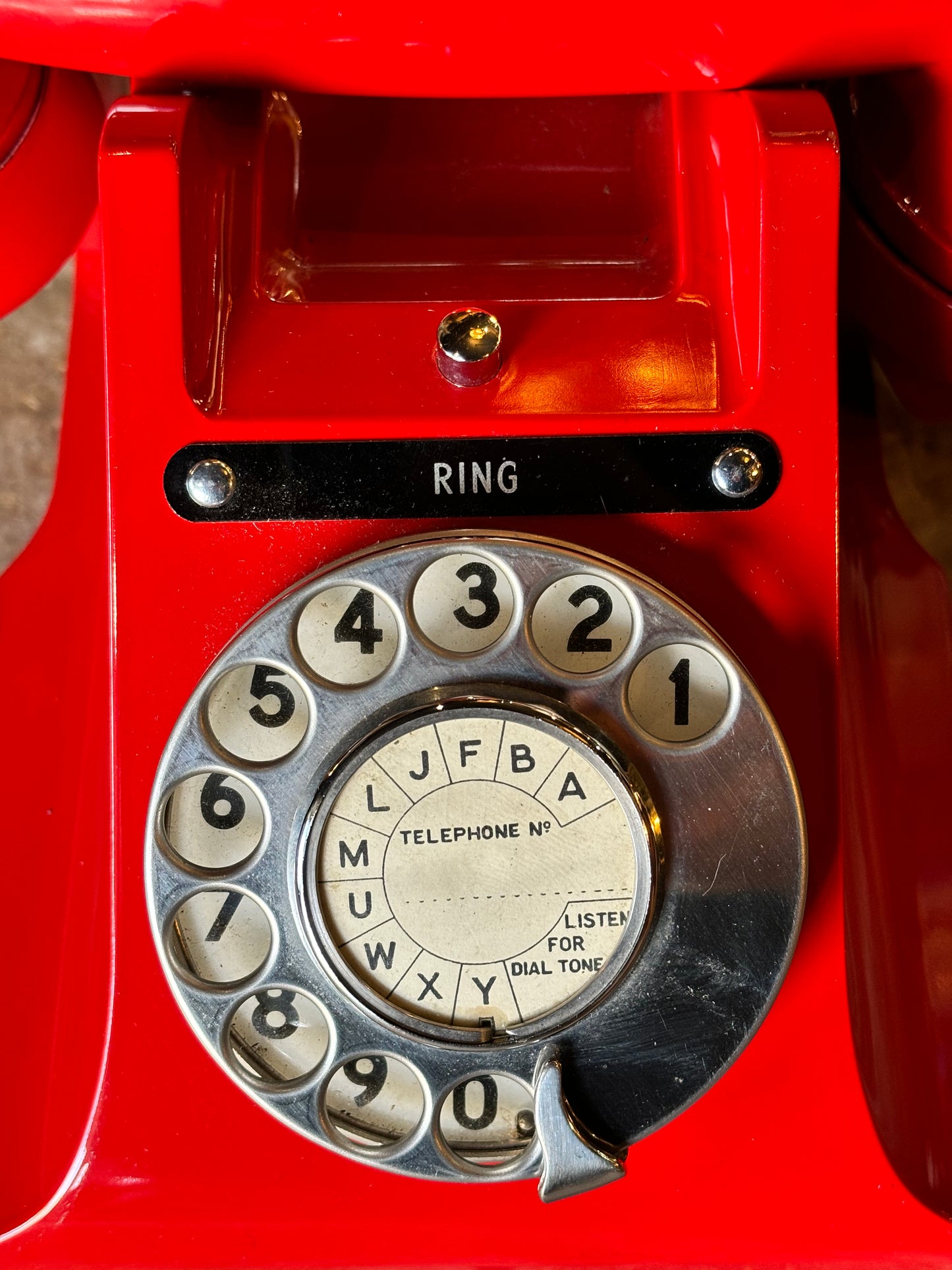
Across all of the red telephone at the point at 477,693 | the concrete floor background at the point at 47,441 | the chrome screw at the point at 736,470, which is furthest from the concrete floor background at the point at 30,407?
the chrome screw at the point at 736,470

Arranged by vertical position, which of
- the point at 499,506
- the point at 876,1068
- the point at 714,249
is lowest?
the point at 876,1068

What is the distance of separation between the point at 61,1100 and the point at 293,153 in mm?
668

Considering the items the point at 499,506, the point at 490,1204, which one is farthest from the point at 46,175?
the point at 490,1204

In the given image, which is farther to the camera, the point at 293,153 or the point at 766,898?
the point at 293,153

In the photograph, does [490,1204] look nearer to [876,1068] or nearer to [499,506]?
[876,1068]

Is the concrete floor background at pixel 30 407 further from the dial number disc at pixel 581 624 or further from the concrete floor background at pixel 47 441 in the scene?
the dial number disc at pixel 581 624

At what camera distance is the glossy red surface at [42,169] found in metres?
0.84

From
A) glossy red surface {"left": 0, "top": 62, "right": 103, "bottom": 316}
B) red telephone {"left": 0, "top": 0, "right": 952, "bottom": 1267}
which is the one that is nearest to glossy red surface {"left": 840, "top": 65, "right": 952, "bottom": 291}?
red telephone {"left": 0, "top": 0, "right": 952, "bottom": 1267}

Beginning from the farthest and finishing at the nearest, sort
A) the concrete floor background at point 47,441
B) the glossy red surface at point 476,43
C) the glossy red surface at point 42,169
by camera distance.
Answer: the concrete floor background at point 47,441, the glossy red surface at point 42,169, the glossy red surface at point 476,43

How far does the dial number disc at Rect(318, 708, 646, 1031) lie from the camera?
732 mm

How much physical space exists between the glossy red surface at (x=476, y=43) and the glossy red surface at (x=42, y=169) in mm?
62

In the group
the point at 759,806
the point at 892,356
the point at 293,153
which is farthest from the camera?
the point at 892,356

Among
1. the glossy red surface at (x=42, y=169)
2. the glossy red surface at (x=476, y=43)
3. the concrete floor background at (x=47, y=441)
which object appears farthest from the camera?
the concrete floor background at (x=47, y=441)

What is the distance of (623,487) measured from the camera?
768 millimetres
